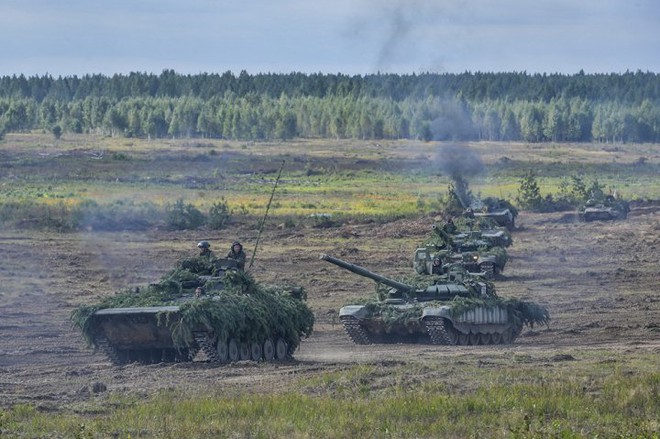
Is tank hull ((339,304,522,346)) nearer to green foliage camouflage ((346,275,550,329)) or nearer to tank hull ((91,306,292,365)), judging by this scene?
green foliage camouflage ((346,275,550,329))

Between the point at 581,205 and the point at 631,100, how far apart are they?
343 ft

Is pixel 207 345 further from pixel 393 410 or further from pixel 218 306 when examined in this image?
pixel 393 410

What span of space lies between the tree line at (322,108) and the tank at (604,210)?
29.5 meters

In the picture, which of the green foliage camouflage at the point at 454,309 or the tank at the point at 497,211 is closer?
the green foliage camouflage at the point at 454,309

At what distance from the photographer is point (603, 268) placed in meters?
46.9

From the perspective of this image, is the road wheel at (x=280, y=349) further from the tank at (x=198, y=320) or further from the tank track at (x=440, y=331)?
the tank track at (x=440, y=331)

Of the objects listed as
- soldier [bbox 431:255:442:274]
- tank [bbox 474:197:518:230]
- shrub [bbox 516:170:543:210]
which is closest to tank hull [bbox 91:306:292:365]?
soldier [bbox 431:255:442:274]

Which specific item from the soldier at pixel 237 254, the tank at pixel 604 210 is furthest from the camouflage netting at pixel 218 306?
the tank at pixel 604 210

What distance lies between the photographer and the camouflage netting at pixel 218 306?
24469mm

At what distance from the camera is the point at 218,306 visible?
971 inches

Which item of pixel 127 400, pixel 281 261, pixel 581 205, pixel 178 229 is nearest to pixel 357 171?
pixel 581 205

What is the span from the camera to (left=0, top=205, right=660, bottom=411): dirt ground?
23.4 m

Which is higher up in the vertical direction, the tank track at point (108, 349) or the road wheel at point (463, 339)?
the tank track at point (108, 349)

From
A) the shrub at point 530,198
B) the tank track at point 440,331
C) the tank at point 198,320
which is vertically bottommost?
the shrub at point 530,198
